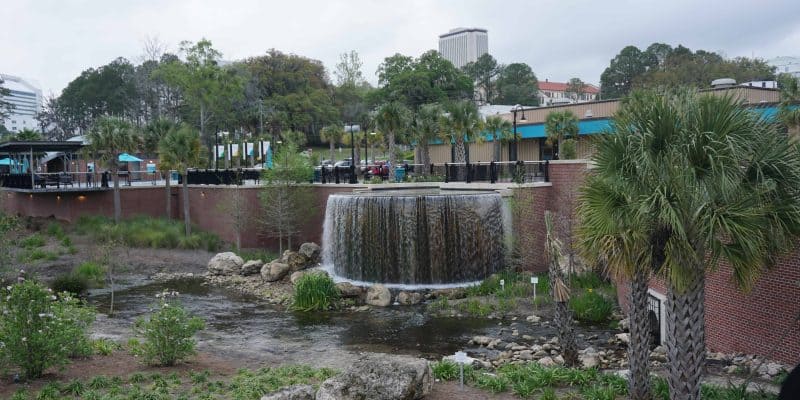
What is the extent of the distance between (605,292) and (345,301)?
342 inches

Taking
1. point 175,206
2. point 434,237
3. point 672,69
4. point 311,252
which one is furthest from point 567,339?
point 672,69

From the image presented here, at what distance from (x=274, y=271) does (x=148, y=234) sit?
9890mm

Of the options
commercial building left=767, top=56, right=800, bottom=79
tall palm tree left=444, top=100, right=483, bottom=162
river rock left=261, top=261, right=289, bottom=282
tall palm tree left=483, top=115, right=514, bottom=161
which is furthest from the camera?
commercial building left=767, top=56, right=800, bottom=79

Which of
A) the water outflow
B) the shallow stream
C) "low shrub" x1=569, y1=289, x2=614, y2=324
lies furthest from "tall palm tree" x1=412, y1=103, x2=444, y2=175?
"low shrub" x1=569, y1=289, x2=614, y2=324

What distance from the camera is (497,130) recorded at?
40812mm

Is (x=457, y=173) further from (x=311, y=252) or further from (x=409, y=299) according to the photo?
(x=409, y=299)

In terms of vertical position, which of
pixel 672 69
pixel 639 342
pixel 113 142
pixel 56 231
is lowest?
pixel 639 342

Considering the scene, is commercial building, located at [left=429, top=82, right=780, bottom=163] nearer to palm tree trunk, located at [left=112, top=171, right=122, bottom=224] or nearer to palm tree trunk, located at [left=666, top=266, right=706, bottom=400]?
palm tree trunk, located at [left=112, top=171, right=122, bottom=224]

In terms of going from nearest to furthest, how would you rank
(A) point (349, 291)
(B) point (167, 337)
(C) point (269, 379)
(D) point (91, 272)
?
(C) point (269, 379) → (B) point (167, 337) → (A) point (349, 291) → (D) point (91, 272)

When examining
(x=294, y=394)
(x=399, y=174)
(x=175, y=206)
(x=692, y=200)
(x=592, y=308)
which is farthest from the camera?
(x=175, y=206)

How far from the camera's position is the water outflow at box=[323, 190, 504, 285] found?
25031 mm

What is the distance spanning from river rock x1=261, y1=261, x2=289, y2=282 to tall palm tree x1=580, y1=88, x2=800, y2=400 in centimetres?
2055

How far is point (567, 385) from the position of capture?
10477 mm

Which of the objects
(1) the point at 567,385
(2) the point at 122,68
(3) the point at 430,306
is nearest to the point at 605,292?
(3) the point at 430,306
